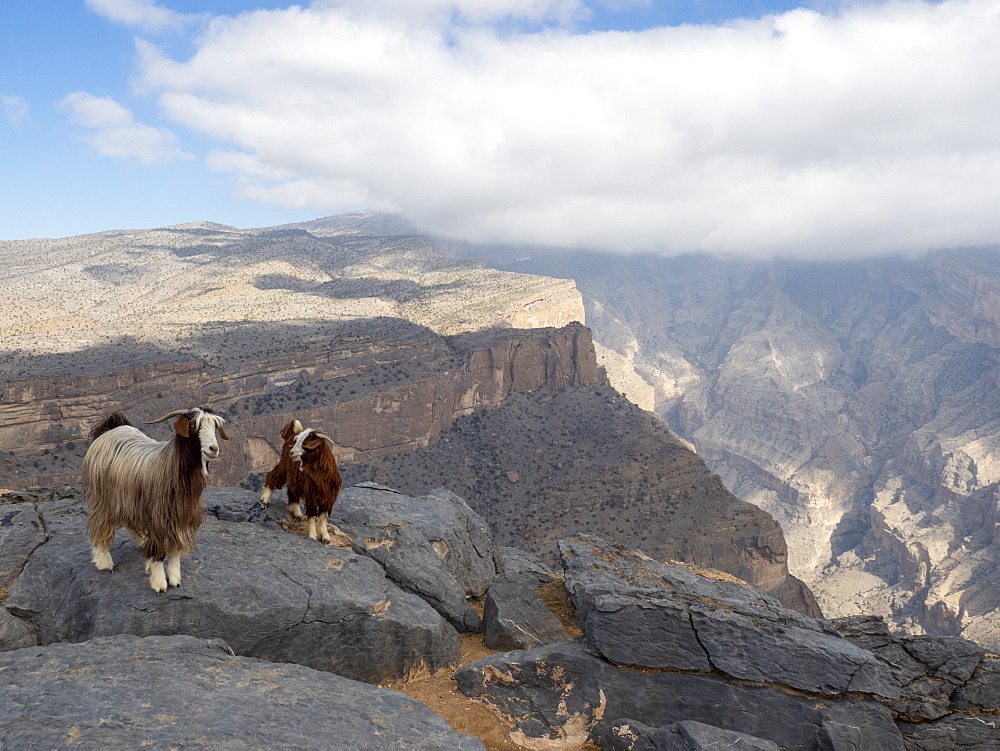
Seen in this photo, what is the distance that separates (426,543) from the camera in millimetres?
13328

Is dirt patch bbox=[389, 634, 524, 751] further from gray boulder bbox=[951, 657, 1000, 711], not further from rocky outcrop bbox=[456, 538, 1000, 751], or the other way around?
gray boulder bbox=[951, 657, 1000, 711]

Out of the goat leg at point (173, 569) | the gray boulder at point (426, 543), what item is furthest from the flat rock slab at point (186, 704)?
the gray boulder at point (426, 543)

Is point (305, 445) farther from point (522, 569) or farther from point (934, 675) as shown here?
point (934, 675)

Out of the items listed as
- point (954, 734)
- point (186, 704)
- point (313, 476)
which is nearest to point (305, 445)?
point (313, 476)

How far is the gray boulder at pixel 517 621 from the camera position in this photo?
11.1 meters

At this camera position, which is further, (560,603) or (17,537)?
(560,603)

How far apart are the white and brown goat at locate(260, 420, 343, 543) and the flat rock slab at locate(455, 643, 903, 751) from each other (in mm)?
3675

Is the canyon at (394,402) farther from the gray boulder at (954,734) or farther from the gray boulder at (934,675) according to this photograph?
the gray boulder at (954,734)

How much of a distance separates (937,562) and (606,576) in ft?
422

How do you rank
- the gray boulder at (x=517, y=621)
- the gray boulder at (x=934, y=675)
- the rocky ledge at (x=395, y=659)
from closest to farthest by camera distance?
the rocky ledge at (x=395, y=659) → the gray boulder at (x=934, y=675) → the gray boulder at (x=517, y=621)

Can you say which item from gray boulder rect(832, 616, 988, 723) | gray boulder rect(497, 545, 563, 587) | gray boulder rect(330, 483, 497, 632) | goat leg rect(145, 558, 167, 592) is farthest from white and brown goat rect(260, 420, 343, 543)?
gray boulder rect(832, 616, 988, 723)

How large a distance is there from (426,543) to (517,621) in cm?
288

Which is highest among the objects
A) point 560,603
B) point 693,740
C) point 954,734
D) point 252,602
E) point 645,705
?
point 252,602

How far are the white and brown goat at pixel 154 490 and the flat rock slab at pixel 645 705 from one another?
476cm
